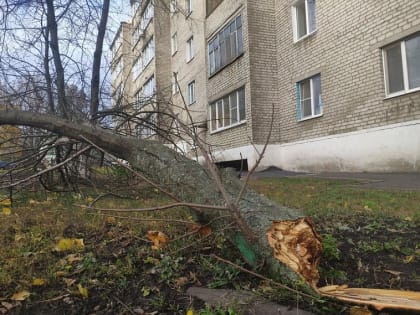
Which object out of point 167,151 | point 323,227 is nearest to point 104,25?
point 167,151

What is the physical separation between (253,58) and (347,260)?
1119 cm

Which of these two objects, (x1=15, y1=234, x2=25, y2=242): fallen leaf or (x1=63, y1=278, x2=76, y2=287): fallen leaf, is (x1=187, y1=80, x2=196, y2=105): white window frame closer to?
(x1=15, y1=234, x2=25, y2=242): fallen leaf

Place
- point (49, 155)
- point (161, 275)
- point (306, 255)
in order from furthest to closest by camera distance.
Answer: point (49, 155), point (161, 275), point (306, 255)

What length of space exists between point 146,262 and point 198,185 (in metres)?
0.59

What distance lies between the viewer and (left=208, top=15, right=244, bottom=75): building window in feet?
44.3

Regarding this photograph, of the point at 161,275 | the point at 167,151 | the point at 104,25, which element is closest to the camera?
the point at 161,275

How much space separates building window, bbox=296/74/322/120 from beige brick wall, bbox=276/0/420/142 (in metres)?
0.19

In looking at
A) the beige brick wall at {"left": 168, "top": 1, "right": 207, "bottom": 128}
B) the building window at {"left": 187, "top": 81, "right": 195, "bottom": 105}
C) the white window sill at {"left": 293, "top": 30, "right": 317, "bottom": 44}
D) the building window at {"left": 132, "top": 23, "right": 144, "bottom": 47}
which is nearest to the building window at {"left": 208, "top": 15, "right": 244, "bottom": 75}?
the beige brick wall at {"left": 168, "top": 1, "right": 207, "bottom": 128}

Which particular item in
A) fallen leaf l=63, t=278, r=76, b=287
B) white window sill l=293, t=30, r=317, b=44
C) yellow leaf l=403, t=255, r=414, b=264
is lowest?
fallen leaf l=63, t=278, r=76, b=287

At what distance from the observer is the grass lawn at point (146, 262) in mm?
1807

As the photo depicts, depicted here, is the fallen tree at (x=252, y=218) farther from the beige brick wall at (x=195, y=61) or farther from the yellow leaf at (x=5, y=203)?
the beige brick wall at (x=195, y=61)

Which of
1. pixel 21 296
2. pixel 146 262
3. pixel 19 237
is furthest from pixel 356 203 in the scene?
pixel 21 296

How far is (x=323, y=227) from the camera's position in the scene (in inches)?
118

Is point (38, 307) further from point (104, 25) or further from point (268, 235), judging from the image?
point (104, 25)
